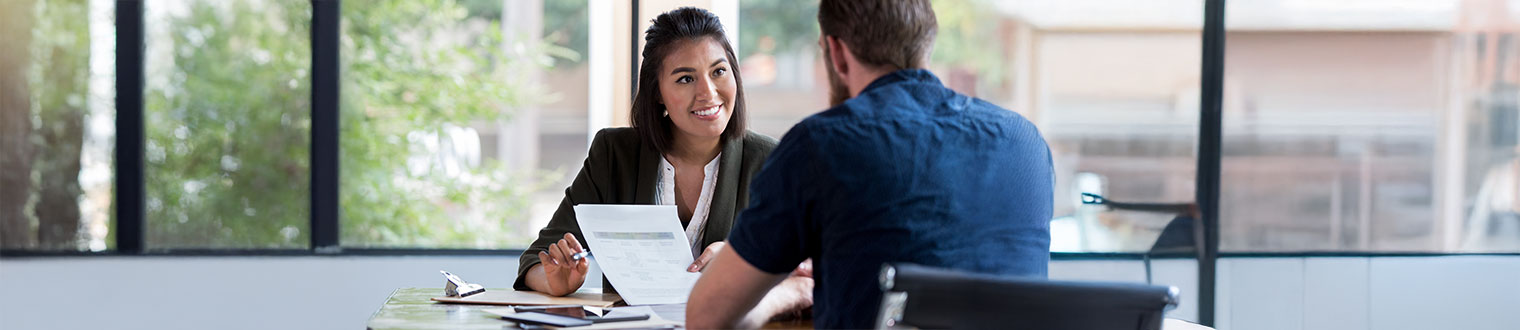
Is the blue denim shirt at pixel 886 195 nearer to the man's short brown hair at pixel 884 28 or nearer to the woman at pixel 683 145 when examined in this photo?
the man's short brown hair at pixel 884 28

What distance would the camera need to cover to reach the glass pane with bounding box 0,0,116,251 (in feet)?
14.5

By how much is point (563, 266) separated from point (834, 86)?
78 cm

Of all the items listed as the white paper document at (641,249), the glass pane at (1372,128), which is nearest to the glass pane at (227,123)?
the white paper document at (641,249)

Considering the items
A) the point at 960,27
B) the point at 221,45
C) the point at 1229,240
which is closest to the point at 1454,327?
the point at 1229,240

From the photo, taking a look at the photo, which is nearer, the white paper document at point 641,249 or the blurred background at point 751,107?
the white paper document at point 641,249

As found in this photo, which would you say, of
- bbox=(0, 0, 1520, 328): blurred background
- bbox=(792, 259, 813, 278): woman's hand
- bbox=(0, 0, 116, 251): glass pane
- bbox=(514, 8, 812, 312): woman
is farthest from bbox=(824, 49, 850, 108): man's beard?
bbox=(0, 0, 116, 251): glass pane

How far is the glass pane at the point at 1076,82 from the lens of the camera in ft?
15.4

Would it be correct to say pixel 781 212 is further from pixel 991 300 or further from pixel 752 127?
pixel 752 127

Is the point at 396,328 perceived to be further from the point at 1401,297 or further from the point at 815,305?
the point at 1401,297

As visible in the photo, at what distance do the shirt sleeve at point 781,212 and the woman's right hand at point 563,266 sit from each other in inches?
28.6

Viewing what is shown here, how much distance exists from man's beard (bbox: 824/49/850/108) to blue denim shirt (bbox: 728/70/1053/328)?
0.35ft

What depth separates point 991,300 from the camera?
1433 millimetres

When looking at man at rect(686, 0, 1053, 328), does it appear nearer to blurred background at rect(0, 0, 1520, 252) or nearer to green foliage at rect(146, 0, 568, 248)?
blurred background at rect(0, 0, 1520, 252)

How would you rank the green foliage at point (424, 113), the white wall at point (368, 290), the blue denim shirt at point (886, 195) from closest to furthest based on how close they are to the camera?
the blue denim shirt at point (886, 195), the white wall at point (368, 290), the green foliage at point (424, 113)
